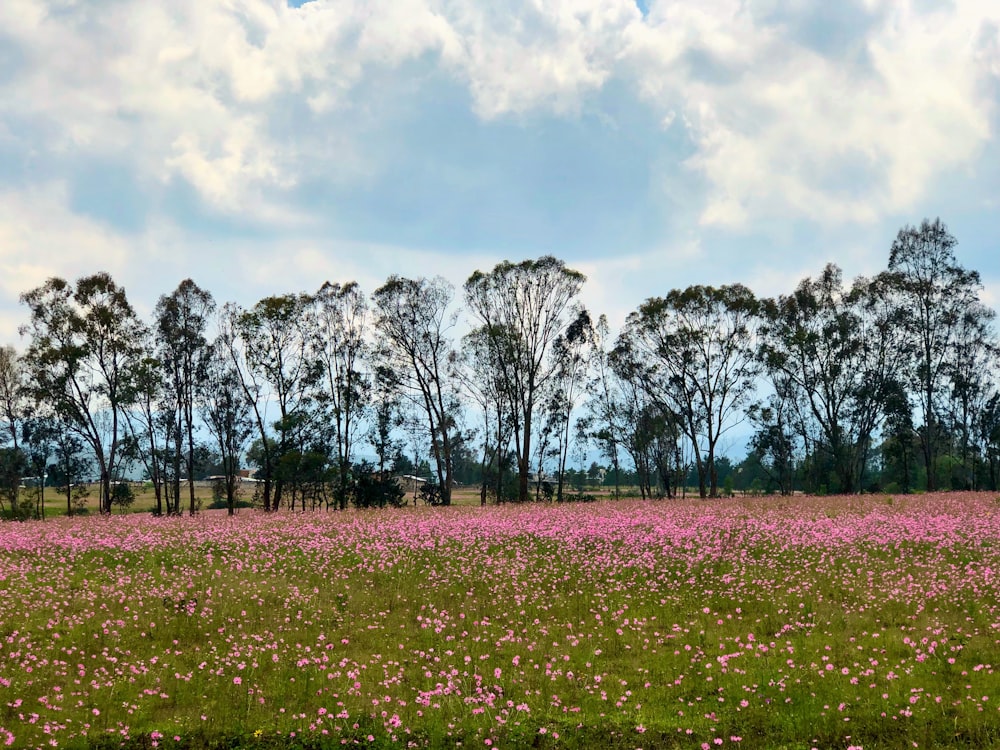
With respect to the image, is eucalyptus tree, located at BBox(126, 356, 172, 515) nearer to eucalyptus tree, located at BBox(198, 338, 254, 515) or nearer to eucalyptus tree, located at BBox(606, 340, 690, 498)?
eucalyptus tree, located at BBox(198, 338, 254, 515)

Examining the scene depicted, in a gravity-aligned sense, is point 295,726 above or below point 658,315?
below

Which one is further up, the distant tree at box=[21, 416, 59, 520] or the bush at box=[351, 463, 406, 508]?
the distant tree at box=[21, 416, 59, 520]

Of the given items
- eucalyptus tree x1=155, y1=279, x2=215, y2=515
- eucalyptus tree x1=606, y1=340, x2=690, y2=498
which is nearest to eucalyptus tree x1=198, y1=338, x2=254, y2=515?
eucalyptus tree x1=155, y1=279, x2=215, y2=515

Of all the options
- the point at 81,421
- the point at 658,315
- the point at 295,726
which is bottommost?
the point at 295,726

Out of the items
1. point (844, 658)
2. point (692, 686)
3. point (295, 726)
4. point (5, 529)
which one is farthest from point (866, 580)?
point (5, 529)

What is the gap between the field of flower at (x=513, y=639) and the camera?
9.05 m

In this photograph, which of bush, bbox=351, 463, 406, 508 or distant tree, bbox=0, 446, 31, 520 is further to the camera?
distant tree, bbox=0, 446, 31, 520

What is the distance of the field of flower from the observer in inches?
356

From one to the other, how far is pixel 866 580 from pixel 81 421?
46.1 m

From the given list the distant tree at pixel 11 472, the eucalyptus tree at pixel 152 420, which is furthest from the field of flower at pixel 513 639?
the distant tree at pixel 11 472

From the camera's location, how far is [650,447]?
7438 centimetres

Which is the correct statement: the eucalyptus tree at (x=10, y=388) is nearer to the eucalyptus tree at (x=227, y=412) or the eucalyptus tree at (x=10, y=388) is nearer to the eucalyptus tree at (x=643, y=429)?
the eucalyptus tree at (x=227, y=412)

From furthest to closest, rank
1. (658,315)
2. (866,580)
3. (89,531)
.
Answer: (658,315) < (89,531) < (866,580)

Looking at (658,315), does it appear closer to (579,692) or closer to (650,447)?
(650,447)
